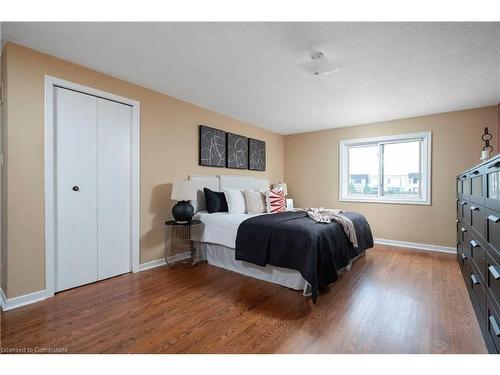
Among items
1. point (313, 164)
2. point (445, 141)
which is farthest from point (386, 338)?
point (313, 164)

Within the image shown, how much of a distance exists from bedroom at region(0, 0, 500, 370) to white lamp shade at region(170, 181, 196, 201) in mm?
30

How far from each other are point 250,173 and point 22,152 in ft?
10.8

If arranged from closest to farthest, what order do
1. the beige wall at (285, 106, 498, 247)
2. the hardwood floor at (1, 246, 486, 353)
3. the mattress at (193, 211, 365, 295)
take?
the hardwood floor at (1, 246, 486, 353)
the mattress at (193, 211, 365, 295)
the beige wall at (285, 106, 498, 247)

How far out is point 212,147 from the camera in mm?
3879

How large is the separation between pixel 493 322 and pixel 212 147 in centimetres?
351

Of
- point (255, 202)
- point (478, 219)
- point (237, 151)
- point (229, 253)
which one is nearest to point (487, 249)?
point (478, 219)

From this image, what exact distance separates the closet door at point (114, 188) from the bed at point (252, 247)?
907mm

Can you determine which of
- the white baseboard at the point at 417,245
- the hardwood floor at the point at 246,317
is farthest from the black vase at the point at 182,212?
the white baseboard at the point at 417,245

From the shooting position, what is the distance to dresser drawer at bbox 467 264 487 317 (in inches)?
63.8

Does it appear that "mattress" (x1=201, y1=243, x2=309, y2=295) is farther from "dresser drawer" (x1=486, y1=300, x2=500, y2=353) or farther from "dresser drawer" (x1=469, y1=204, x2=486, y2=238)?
"dresser drawer" (x1=469, y1=204, x2=486, y2=238)

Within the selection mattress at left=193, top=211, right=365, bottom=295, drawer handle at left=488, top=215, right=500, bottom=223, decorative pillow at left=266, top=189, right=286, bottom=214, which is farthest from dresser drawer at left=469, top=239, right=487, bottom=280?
decorative pillow at left=266, top=189, right=286, bottom=214

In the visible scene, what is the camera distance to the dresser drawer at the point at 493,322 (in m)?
1.30

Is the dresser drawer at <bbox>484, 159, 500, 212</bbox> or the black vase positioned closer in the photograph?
the dresser drawer at <bbox>484, 159, 500, 212</bbox>
